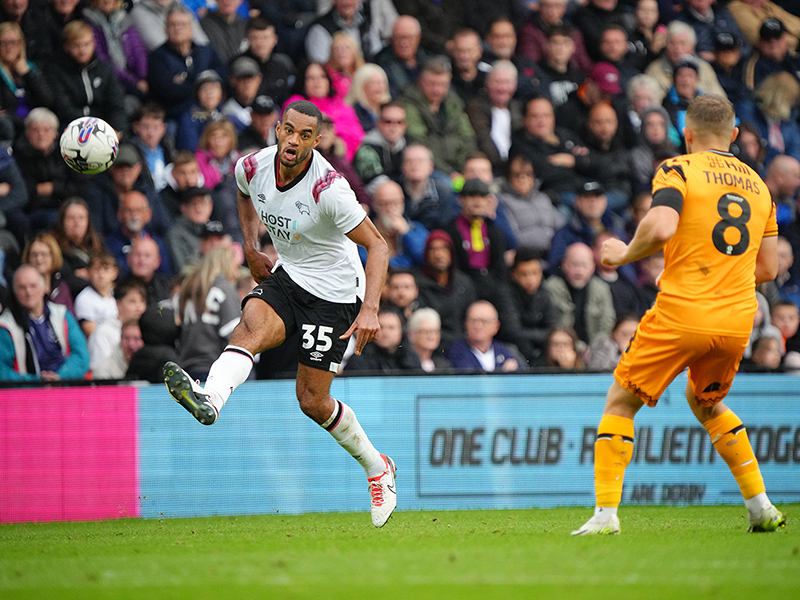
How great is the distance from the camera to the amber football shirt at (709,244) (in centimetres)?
581

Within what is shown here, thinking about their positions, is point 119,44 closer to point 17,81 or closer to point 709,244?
point 17,81

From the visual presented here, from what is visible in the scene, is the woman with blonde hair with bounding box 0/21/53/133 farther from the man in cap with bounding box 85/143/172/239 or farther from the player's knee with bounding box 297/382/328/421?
the player's knee with bounding box 297/382/328/421

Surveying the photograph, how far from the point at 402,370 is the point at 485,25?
6.32m

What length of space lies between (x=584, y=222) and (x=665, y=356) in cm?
649

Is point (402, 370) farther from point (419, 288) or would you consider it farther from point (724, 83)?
point (724, 83)

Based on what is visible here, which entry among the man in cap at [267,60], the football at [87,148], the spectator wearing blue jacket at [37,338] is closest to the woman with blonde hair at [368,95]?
the man in cap at [267,60]

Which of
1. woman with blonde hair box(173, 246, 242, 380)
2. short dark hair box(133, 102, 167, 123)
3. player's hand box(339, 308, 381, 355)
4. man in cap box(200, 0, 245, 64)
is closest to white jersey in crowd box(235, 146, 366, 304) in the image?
player's hand box(339, 308, 381, 355)

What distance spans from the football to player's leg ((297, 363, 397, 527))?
2576 millimetres

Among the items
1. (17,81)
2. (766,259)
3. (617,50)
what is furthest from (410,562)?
(617,50)

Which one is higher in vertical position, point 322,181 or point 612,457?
point 322,181

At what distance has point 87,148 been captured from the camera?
8031mm

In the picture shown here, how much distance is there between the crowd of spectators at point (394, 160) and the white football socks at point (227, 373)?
306 cm

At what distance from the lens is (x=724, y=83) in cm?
1419

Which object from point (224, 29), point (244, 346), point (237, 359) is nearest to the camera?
point (237, 359)
